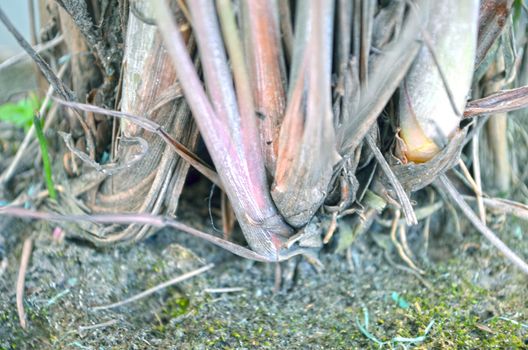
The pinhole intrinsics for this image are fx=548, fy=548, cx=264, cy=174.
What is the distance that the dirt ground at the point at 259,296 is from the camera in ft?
2.08

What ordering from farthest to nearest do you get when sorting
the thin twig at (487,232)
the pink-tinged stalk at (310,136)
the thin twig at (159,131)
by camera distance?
the thin twig at (487,232)
the thin twig at (159,131)
the pink-tinged stalk at (310,136)

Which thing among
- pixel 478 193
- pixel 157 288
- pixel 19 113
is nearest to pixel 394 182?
pixel 478 193

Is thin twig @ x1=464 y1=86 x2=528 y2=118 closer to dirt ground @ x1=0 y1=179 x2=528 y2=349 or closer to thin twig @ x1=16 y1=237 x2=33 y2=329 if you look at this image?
dirt ground @ x1=0 y1=179 x2=528 y2=349

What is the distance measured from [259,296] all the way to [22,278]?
0.99 ft

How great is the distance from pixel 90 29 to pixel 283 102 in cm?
25

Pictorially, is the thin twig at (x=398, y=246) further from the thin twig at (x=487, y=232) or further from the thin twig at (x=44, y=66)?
the thin twig at (x=44, y=66)

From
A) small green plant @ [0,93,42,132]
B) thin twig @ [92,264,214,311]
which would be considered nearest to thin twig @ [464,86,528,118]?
thin twig @ [92,264,214,311]

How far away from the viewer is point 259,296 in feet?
2.37

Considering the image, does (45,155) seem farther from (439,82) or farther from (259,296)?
(439,82)

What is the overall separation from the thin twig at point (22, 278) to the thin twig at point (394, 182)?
0.45 meters

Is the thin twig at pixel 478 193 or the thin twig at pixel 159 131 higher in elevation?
the thin twig at pixel 159 131

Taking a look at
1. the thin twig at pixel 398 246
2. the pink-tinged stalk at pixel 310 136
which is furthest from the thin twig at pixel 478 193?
the pink-tinged stalk at pixel 310 136

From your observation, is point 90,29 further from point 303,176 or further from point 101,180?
point 303,176

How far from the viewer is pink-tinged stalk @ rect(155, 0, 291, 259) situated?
1.46 feet
